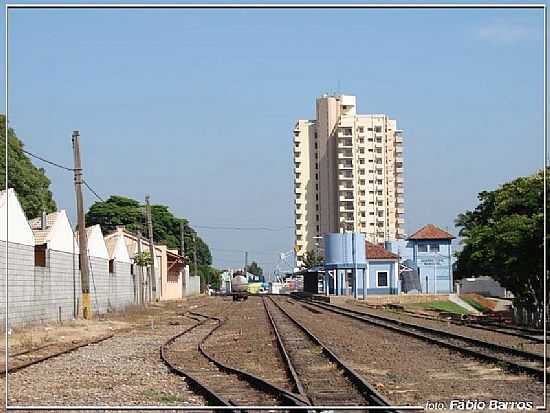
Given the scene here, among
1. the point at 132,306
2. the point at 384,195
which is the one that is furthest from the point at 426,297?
the point at 384,195

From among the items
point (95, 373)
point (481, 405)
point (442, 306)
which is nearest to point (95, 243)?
point (442, 306)

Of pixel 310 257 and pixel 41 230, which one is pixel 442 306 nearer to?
pixel 41 230

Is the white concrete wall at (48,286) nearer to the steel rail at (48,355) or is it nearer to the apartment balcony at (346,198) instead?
the steel rail at (48,355)

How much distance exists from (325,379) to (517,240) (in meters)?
19.7

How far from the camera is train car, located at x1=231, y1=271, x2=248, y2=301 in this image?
208 feet

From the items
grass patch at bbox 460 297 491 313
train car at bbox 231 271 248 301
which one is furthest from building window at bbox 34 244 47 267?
train car at bbox 231 271 248 301

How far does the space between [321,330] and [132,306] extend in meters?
17.7

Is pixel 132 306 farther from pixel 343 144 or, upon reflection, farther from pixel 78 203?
pixel 343 144

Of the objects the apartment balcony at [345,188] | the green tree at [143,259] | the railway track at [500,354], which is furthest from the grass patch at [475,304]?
the apartment balcony at [345,188]

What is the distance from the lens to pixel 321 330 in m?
25.3

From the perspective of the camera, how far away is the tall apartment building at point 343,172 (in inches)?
397

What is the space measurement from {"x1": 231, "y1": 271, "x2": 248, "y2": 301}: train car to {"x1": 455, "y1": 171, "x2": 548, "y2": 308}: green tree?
27.7 m

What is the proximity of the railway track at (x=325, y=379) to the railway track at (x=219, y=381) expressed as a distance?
0.37 meters

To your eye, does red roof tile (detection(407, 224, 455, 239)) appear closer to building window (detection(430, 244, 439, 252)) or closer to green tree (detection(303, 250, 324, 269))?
green tree (detection(303, 250, 324, 269))
